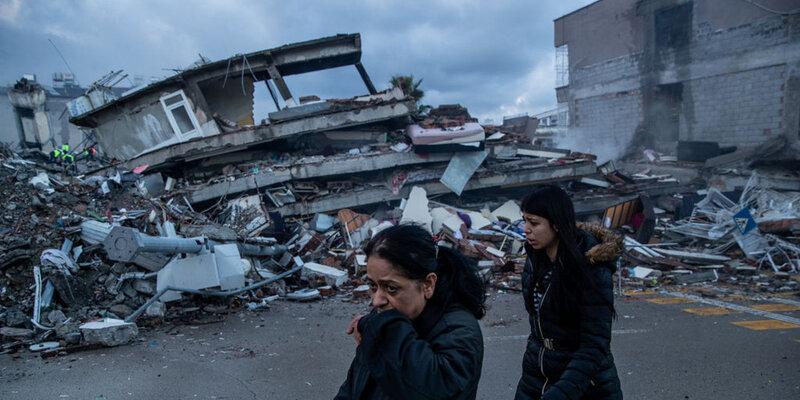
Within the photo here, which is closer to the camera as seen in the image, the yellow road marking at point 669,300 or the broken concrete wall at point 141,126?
the yellow road marking at point 669,300

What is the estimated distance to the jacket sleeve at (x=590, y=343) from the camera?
6.26 feet

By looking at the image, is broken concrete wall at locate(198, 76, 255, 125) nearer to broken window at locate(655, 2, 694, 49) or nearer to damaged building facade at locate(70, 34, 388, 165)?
damaged building facade at locate(70, 34, 388, 165)

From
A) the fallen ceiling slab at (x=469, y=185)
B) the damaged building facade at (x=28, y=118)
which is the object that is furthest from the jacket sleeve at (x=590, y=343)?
the damaged building facade at (x=28, y=118)

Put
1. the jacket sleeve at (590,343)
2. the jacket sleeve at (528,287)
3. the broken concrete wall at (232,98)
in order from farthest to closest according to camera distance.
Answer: the broken concrete wall at (232,98) < the jacket sleeve at (528,287) < the jacket sleeve at (590,343)

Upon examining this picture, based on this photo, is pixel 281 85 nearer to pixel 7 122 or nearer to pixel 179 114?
pixel 179 114

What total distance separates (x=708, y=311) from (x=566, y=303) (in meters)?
6.07

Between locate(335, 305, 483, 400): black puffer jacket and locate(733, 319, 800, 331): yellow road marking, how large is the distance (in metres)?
6.25

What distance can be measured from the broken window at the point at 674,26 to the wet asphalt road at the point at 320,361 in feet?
58.8

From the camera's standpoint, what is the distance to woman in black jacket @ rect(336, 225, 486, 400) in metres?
1.29

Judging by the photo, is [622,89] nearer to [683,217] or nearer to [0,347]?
[683,217]

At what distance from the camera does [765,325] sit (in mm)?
5992

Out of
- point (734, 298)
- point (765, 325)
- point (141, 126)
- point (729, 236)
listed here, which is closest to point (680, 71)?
point (729, 236)

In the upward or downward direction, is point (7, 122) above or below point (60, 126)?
above

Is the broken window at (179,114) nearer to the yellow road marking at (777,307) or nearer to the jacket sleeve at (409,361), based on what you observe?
the yellow road marking at (777,307)
